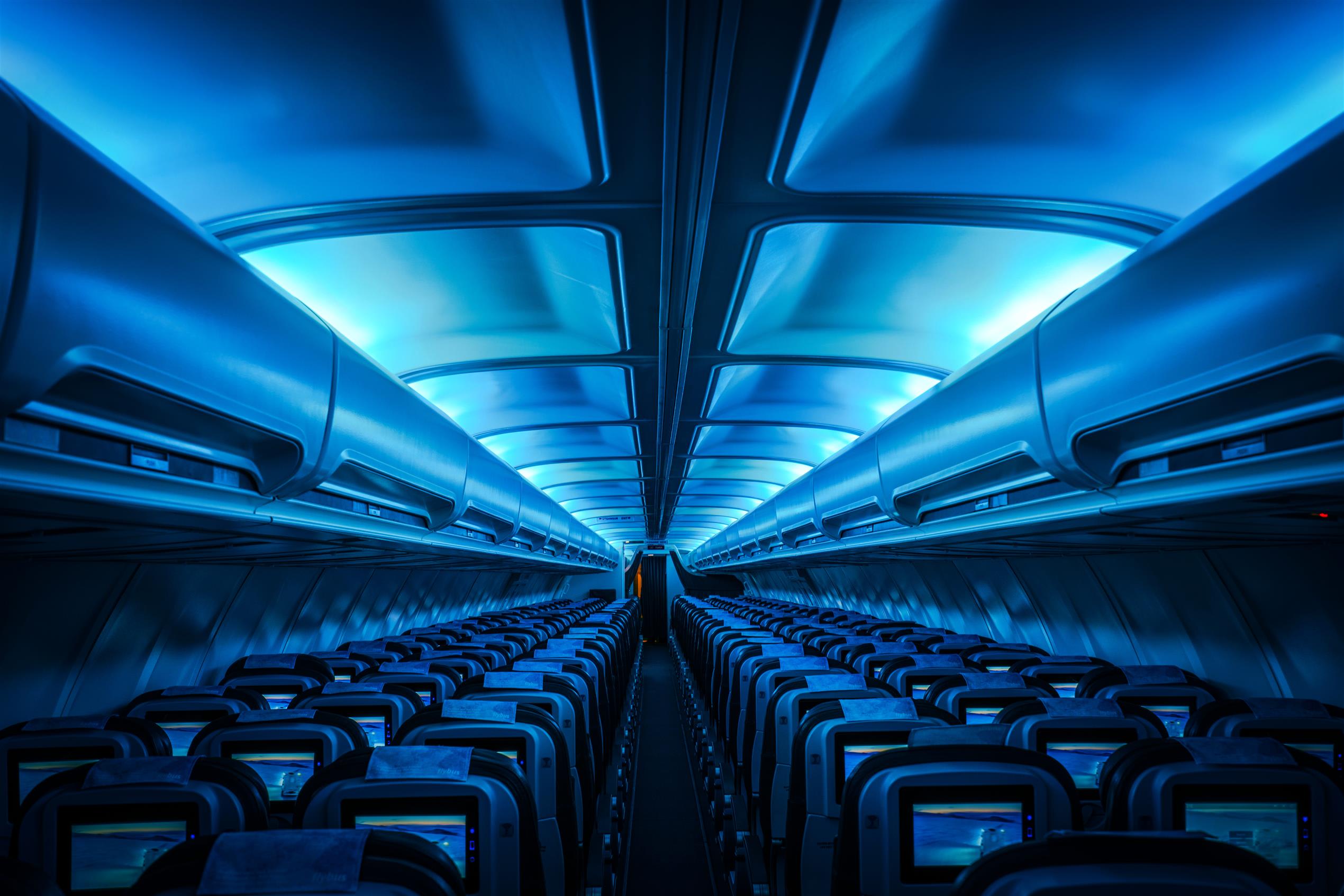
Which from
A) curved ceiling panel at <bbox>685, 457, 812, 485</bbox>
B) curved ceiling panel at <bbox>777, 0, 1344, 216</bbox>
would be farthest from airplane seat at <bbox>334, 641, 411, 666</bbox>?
curved ceiling panel at <bbox>777, 0, 1344, 216</bbox>

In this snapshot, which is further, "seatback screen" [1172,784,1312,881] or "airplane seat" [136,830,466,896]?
"seatback screen" [1172,784,1312,881]

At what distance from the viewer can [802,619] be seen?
48.6ft

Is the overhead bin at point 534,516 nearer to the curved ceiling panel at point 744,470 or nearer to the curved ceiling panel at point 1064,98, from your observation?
the curved ceiling panel at point 744,470

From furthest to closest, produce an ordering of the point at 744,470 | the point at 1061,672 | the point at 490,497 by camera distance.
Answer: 1. the point at 744,470
2. the point at 490,497
3. the point at 1061,672

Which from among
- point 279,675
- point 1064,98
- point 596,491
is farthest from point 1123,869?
point 596,491

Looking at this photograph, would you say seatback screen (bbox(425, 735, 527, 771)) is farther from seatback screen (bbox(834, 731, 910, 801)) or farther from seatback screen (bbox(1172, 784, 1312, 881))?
seatback screen (bbox(1172, 784, 1312, 881))

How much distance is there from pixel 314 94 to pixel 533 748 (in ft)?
10.1

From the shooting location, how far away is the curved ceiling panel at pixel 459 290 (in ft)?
13.5

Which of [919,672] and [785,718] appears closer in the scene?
[785,718]

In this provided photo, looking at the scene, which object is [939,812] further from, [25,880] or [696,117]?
[25,880]

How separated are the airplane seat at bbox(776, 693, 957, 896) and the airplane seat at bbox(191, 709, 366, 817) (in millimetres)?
2309

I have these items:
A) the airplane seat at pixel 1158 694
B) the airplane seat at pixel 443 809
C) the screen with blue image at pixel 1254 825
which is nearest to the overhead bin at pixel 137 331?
the airplane seat at pixel 443 809

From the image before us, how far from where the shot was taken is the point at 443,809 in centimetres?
302

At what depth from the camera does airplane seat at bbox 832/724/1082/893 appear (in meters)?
3.03
